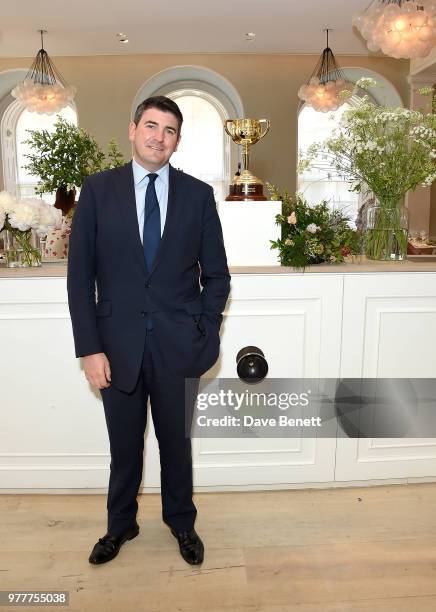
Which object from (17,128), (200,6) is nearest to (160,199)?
(200,6)

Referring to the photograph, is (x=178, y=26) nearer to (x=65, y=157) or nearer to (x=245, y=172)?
(x=65, y=157)

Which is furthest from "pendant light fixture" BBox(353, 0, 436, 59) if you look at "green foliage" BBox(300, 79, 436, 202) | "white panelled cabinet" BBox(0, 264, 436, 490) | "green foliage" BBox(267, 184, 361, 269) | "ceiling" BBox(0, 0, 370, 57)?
"white panelled cabinet" BBox(0, 264, 436, 490)

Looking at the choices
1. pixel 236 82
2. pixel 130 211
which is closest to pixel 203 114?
pixel 236 82

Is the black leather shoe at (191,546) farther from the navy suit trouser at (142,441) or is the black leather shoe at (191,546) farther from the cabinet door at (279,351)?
the cabinet door at (279,351)

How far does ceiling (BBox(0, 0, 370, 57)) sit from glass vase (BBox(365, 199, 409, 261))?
4617 millimetres

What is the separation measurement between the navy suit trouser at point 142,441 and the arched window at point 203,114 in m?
8.28

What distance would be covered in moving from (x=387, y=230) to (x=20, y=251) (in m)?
1.85

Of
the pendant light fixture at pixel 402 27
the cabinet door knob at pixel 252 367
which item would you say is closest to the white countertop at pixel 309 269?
the cabinet door knob at pixel 252 367

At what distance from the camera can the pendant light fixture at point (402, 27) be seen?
16.0 ft

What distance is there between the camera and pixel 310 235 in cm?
274

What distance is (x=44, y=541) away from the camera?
8.14 ft

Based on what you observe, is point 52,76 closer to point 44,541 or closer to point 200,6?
point 200,6

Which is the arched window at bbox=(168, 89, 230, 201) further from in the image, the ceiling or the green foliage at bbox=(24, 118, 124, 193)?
the green foliage at bbox=(24, 118, 124, 193)

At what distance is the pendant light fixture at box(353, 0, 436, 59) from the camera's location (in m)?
4.87
